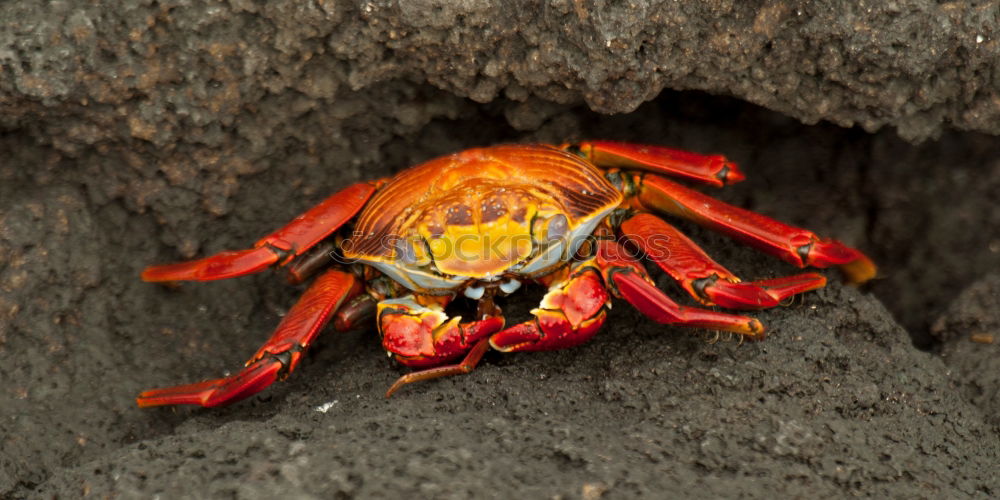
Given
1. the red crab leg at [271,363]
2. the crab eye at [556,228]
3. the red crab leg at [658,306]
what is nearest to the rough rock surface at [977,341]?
the red crab leg at [658,306]

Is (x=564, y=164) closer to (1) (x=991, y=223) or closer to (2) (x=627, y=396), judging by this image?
(2) (x=627, y=396)

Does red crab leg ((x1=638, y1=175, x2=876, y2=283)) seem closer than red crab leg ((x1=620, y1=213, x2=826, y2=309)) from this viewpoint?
No

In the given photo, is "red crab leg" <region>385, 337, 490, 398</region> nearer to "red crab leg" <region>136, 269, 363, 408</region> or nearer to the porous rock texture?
the porous rock texture

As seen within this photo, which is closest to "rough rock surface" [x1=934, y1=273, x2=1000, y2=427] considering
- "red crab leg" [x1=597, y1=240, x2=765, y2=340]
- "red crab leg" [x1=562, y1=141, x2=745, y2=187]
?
"red crab leg" [x1=597, y1=240, x2=765, y2=340]

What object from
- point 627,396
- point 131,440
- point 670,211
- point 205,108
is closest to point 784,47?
point 670,211

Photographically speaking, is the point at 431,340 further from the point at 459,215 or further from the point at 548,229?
the point at 548,229

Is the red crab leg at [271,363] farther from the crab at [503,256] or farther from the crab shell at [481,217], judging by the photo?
the crab shell at [481,217]

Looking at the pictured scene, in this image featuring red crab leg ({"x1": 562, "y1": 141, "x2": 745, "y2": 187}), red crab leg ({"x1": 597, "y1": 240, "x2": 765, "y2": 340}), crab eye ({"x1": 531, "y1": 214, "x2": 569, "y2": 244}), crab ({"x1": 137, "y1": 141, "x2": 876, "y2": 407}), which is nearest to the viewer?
red crab leg ({"x1": 597, "y1": 240, "x2": 765, "y2": 340})

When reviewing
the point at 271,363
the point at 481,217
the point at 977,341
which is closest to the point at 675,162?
the point at 481,217
